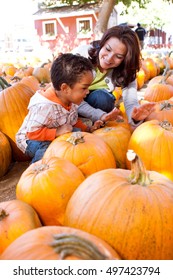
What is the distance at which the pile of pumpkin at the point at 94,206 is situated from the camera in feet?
3.78

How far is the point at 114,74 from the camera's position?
3.40 m

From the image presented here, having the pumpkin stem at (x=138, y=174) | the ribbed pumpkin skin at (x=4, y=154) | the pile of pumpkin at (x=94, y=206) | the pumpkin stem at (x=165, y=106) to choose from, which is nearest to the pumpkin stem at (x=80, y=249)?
the pile of pumpkin at (x=94, y=206)

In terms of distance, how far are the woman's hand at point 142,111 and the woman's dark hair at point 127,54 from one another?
0.46 metres

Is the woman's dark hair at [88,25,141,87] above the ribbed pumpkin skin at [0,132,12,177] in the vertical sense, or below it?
above

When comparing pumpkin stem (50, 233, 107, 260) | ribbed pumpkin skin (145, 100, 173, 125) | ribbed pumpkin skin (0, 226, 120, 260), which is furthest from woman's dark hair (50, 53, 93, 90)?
pumpkin stem (50, 233, 107, 260)

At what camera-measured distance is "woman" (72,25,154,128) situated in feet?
10.1

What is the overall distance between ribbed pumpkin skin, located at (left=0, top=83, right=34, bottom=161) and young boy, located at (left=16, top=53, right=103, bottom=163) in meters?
0.44

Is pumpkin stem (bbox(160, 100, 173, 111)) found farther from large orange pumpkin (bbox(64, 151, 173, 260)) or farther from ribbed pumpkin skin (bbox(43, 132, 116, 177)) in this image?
large orange pumpkin (bbox(64, 151, 173, 260))

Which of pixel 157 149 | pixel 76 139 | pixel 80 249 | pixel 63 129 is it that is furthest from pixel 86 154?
pixel 80 249

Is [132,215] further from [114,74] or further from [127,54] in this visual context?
[114,74]

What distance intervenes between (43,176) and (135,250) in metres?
0.72

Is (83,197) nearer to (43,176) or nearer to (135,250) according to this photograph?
(135,250)

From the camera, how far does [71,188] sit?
1.92 meters
